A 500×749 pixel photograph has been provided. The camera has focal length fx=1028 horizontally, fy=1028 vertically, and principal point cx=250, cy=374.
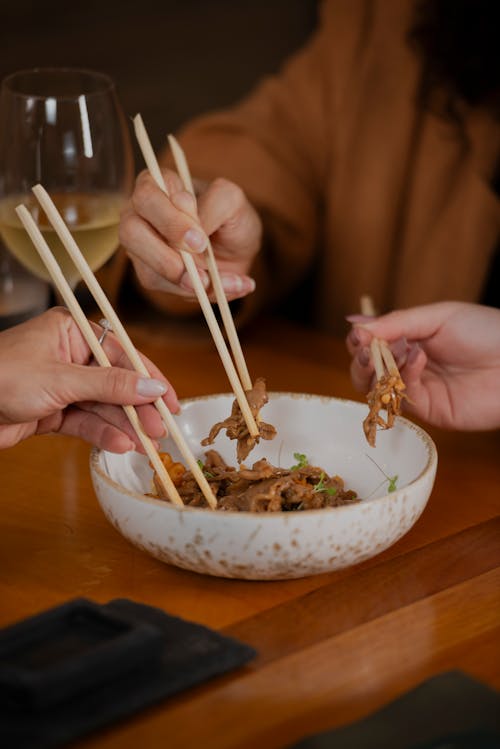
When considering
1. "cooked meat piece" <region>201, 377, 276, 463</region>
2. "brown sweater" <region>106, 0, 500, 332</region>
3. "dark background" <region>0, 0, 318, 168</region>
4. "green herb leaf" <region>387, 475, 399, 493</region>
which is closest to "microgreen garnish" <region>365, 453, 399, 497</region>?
"green herb leaf" <region>387, 475, 399, 493</region>

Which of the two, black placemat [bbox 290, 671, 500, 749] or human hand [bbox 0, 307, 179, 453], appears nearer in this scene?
black placemat [bbox 290, 671, 500, 749]

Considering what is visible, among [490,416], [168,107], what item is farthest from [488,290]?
[168,107]

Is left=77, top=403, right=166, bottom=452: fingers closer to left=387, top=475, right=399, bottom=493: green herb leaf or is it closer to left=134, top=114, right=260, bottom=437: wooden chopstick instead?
left=134, top=114, right=260, bottom=437: wooden chopstick

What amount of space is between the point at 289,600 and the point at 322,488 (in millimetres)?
143

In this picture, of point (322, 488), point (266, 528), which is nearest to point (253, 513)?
point (266, 528)

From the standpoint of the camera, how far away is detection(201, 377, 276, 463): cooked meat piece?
1119 millimetres

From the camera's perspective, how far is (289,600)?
0.95m

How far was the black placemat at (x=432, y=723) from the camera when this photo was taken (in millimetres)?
693

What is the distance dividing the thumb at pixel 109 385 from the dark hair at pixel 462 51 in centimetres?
118

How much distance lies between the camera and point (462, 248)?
196 cm

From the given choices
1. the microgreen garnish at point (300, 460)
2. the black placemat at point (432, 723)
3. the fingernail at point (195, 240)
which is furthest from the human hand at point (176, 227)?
the black placemat at point (432, 723)

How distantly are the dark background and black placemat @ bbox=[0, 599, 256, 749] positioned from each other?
2932 millimetres

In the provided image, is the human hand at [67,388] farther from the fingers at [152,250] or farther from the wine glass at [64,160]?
the wine glass at [64,160]

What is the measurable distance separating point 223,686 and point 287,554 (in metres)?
0.13
